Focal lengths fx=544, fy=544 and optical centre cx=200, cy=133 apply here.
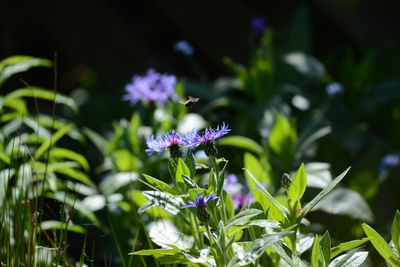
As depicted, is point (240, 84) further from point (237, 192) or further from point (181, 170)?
point (181, 170)

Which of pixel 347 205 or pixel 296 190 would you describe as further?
pixel 347 205

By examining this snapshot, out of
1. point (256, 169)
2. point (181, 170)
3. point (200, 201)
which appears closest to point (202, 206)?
point (200, 201)

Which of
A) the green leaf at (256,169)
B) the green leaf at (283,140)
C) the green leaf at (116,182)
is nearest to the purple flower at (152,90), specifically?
the green leaf at (116,182)

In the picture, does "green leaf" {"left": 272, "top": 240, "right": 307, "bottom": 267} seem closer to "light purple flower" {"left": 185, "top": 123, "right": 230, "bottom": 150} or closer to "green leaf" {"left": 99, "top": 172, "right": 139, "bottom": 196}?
"light purple flower" {"left": 185, "top": 123, "right": 230, "bottom": 150}

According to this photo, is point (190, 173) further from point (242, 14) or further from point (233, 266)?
point (242, 14)

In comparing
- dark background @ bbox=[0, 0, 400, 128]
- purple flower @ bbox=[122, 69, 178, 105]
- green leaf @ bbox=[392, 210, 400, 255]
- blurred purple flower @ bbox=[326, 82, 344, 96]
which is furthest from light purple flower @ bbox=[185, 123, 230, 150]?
dark background @ bbox=[0, 0, 400, 128]
